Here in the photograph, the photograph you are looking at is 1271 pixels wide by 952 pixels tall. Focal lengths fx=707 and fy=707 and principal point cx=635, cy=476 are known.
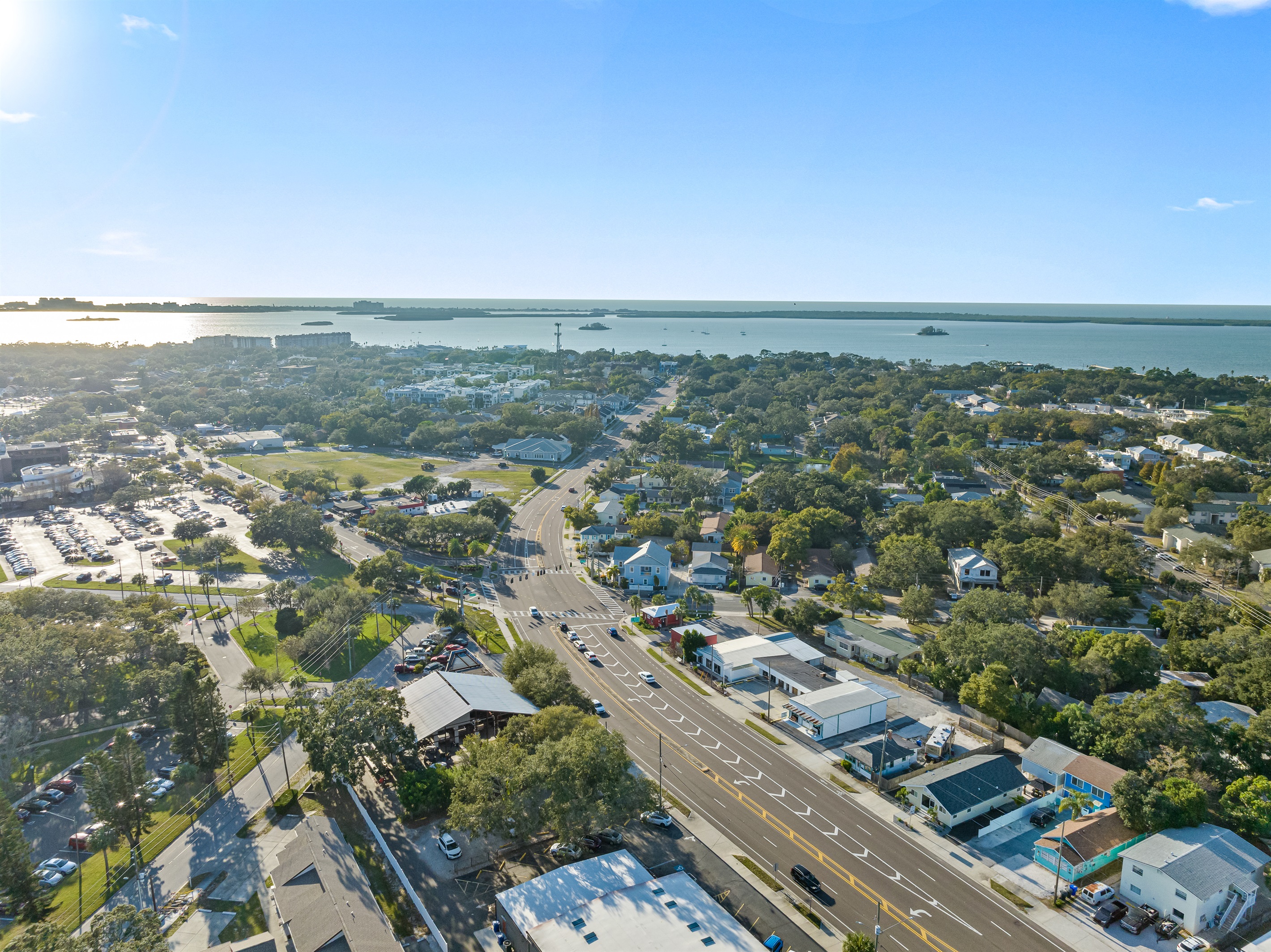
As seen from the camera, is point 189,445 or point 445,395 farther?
point 445,395

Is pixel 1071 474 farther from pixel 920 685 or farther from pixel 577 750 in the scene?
pixel 577 750

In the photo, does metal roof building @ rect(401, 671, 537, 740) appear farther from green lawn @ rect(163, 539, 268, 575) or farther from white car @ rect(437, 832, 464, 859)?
green lawn @ rect(163, 539, 268, 575)

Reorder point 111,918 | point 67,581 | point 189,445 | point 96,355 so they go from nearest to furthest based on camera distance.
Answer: point 111,918, point 67,581, point 189,445, point 96,355

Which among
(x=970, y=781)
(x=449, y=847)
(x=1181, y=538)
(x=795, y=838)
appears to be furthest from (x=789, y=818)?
(x=1181, y=538)

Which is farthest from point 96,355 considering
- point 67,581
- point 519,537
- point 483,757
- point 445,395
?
point 483,757

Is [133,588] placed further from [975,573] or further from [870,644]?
[975,573]

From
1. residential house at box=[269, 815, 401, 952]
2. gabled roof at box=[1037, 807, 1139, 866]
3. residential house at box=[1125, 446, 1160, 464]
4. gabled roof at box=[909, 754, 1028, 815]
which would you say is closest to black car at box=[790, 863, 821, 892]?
gabled roof at box=[909, 754, 1028, 815]
